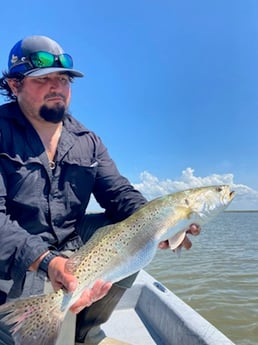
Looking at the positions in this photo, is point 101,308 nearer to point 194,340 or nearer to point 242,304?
point 194,340

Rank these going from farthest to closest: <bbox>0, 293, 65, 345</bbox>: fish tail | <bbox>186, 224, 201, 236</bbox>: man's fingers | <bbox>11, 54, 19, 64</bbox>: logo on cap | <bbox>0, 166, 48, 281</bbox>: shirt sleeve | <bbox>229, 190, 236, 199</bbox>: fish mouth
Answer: <bbox>11, 54, 19, 64</bbox>: logo on cap → <bbox>229, 190, 236, 199</bbox>: fish mouth → <bbox>186, 224, 201, 236</bbox>: man's fingers → <bbox>0, 166, 48, 281</bbox>: shirt sleeve → <bbox>0, 293, 65, 345</bbox>: fish tail

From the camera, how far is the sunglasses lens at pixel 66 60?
2.89 metres

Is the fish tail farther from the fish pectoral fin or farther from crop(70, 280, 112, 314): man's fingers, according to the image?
the fish pectoral fin

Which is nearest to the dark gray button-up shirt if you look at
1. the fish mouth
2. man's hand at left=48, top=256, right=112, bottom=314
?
man's hand at left=48, top=256, right=112, bottom=314

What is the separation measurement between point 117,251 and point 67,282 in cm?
39

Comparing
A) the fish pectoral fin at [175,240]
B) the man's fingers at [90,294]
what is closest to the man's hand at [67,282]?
the man's fingers at [90,294]

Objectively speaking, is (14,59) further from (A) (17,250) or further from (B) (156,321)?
(B) (156,321)

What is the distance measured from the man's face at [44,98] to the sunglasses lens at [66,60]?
0.08 metres

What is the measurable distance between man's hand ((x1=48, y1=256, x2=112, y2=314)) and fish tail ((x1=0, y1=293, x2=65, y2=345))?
0.13 meters

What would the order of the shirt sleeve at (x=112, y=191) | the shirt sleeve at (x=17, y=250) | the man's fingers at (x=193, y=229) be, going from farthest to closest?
the shirt sleeve at (x=112, y=191) → the man's fingers at (x=193, y=229) → the shirt sleeve at (x=17, y=250)

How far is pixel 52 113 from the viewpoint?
9.35 feet

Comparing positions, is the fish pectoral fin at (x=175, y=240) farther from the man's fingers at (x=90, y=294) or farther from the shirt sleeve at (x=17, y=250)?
the shirt sleeve at (x=17, y=250)

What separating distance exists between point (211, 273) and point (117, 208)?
8.18 m

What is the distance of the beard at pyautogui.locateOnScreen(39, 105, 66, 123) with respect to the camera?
2832 millimetres
